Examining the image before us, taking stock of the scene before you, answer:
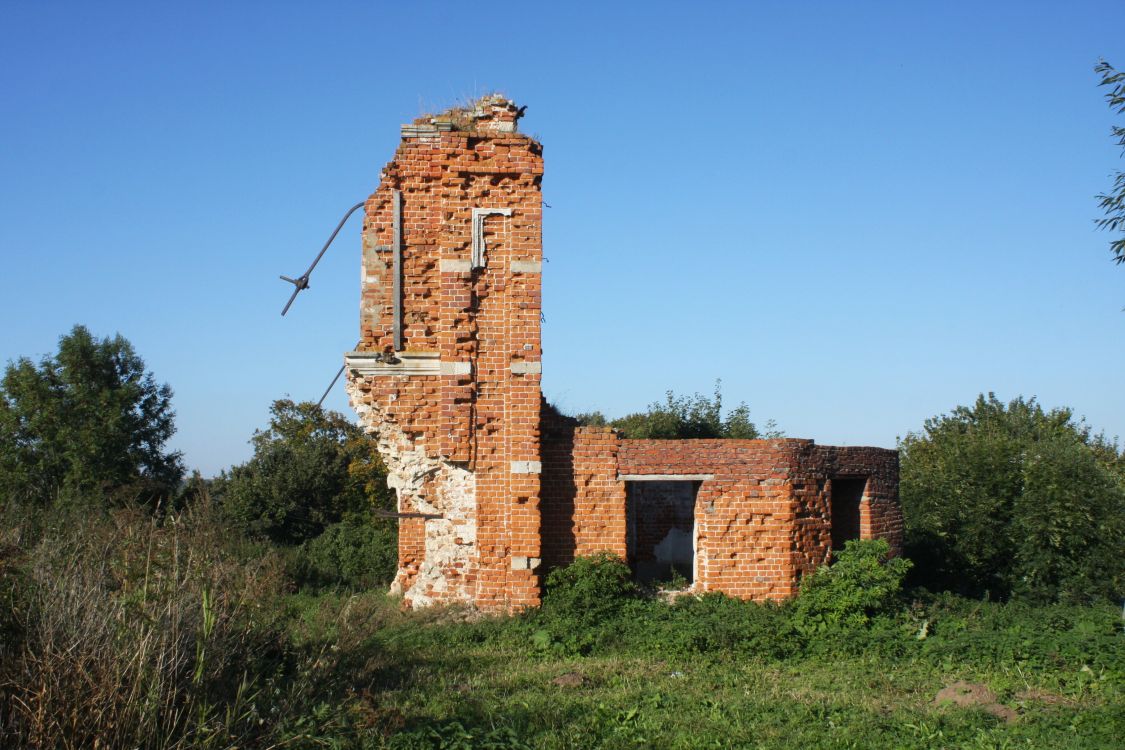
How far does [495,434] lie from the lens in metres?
12.2

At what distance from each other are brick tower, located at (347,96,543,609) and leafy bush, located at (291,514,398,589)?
6.85 meters

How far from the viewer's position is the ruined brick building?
39.8ft

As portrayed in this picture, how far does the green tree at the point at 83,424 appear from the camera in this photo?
29.1m

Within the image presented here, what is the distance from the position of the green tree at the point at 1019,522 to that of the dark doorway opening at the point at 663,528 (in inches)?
181

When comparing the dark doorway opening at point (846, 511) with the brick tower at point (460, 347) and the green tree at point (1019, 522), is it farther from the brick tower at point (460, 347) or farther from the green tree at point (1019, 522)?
the brick tower at point (460, 347)

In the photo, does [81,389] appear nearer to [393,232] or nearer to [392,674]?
[393,232]

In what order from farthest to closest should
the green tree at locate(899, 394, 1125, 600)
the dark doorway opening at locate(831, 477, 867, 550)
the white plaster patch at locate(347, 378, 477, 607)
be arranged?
the green tree at locate(899, 394, 1125, 600)
the dark doorway opening at locate(831, 477, 867, 550)
the white plaster patch at locate(347, 378, 477, 607)

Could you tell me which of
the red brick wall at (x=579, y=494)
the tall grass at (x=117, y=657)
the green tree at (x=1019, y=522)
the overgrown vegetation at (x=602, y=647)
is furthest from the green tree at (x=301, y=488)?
the tall grass at (x=117, y=657)

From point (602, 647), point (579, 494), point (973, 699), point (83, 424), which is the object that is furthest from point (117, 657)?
point (83, 424)

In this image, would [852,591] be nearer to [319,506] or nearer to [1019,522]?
[1019,522]

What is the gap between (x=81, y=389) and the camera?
30.8 metres

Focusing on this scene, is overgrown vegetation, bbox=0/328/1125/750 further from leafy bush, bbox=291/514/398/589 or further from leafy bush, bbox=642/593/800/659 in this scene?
leafy bush, bbox=291/514/398/589

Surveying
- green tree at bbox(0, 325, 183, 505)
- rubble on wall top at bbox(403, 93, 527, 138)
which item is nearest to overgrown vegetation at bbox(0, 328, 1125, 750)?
rubble on wall top at bbox(403, 93, 527, 138)

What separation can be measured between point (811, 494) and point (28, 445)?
27225mm
